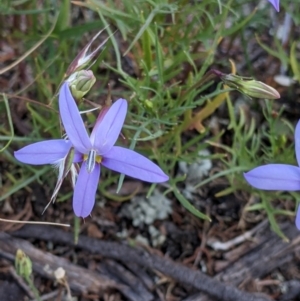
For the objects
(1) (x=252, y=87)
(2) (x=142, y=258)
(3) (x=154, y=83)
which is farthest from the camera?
(2) (x=142, y=258)

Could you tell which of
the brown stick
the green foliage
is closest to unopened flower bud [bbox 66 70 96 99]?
the green foliage

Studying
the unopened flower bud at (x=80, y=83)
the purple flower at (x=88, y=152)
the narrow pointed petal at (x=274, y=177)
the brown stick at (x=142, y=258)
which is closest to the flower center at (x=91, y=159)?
the purple flower at (x=88, y=152)

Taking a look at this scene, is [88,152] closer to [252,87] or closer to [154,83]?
[252,87]

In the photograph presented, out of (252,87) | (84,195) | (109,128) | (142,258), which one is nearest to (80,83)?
(109,128)

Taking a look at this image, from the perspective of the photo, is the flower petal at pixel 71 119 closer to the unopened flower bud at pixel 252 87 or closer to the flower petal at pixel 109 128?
the flower petal at pixel 109 128

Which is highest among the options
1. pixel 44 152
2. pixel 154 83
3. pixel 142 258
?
pixel 44 152
